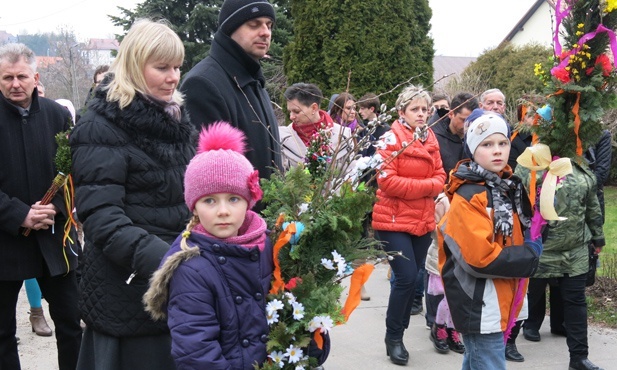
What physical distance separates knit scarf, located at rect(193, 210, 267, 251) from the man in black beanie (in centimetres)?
76

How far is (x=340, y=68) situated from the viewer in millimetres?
10391

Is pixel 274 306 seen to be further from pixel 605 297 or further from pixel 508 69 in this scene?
pixel 508 69

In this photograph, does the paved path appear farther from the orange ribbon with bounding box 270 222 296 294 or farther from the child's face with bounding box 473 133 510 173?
the orange ribbon with bounding box 270 222 296 294

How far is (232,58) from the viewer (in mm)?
3365

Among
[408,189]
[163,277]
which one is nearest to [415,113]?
[408,189]

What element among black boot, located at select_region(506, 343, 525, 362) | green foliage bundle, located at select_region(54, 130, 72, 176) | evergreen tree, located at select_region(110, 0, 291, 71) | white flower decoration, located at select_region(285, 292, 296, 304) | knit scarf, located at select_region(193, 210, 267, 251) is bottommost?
black boot, located at select_region(506, 343, 525, 362)

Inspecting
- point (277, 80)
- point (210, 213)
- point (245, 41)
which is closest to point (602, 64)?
point (245, 41)

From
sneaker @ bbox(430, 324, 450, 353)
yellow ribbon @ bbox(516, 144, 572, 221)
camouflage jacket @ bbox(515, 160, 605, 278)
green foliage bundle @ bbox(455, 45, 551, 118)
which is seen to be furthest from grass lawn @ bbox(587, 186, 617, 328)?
green foliage bundle @ bbox(455, 45, 551, 118)

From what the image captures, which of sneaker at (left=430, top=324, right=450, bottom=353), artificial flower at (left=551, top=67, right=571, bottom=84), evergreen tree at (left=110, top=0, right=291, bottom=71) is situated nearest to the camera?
artificial flower at (left=551, top=67, right=571, bottom=84)

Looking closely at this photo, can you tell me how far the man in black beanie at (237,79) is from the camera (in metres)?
3.20

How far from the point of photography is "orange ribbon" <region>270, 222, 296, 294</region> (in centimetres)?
234

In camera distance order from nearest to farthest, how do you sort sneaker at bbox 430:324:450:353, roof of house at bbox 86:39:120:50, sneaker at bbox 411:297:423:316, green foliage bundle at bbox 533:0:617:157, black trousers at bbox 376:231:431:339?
green foliage bundle at bbox 533:0:617:157 → black trousers at bbox 376:231:431:339 → sneaker at bbox 430:324:450:353 → sneaker at bbox 411:297:423:316 → roof of house at bbox 86:39:120:50

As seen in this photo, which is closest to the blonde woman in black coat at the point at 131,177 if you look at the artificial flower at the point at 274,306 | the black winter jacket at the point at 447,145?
the artificial flower at the point at 274,306

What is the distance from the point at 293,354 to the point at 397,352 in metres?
2.94
